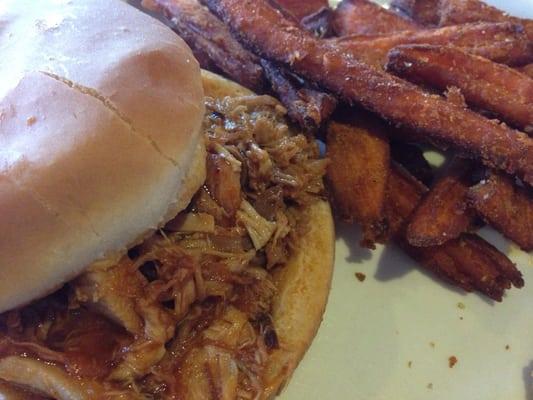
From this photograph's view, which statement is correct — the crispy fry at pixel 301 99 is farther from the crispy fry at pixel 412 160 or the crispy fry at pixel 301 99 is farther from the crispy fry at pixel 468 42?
the crispy fry at pixel 412 160

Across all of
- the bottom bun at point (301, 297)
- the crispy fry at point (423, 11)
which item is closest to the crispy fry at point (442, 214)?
the bottom bun at point (301, 297)

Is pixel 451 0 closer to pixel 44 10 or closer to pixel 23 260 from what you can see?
pixel 44 10

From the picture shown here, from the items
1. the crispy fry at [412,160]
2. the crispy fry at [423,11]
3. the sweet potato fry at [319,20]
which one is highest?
the crispy fry at [423,11]

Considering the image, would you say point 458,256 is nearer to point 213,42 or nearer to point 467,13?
point 467,13

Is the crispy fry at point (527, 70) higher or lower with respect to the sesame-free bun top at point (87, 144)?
Answer: lower

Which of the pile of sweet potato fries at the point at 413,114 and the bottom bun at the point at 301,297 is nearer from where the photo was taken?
the bottom bun at the point at 301,297

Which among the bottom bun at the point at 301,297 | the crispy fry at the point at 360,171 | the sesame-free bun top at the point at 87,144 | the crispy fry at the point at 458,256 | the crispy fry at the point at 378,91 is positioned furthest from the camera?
the crispy fry at the point at 458,256

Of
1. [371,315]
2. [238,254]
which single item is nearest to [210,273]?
[238,254]
